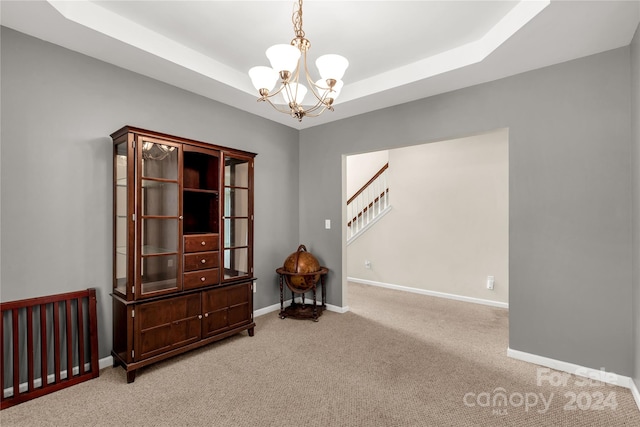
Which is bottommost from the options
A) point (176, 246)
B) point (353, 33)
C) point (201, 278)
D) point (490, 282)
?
point (490, 282)

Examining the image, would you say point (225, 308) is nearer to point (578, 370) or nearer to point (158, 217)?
point (158, 217)

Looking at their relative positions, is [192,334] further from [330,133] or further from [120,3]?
[330,133]

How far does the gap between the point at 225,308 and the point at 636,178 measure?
140 inches

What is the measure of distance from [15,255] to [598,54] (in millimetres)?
4747

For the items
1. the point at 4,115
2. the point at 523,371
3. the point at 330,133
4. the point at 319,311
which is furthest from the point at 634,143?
the point at 4,115

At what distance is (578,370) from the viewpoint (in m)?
2.51

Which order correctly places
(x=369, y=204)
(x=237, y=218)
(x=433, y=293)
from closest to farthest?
(x=237, y=218) → (x=433, y=293) → (x=369, y=204)

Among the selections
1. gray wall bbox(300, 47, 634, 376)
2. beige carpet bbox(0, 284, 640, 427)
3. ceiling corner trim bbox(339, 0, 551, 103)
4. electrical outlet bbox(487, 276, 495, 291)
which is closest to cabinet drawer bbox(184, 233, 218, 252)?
beige carpet bbox(0, 284, 640, 427)

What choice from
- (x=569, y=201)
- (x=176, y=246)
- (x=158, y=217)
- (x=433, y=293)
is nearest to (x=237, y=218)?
(x=176, y=246)

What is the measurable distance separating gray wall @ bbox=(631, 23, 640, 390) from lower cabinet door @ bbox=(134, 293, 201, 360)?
348cm

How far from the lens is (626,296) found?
7.70ft

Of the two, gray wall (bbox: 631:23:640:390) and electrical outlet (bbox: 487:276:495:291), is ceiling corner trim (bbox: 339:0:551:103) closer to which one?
gray wall (bbox: 631:23:640:390)

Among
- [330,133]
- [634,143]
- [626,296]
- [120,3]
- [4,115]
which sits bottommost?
[626,296]

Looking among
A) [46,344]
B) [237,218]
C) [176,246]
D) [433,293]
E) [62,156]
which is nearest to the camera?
[46,344]
